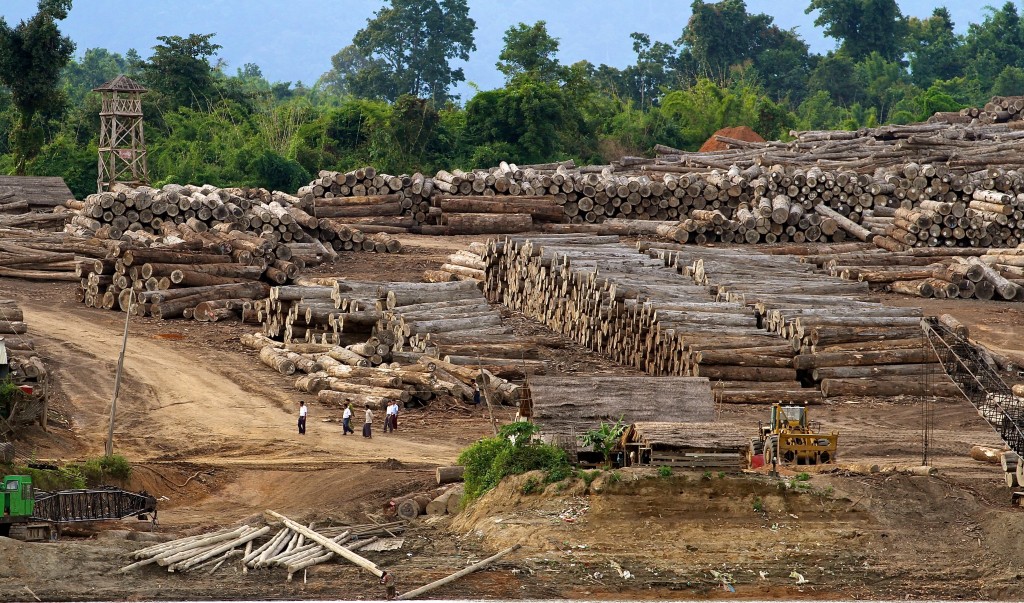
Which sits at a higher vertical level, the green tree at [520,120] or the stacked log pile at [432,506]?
the green tree at [520,120]

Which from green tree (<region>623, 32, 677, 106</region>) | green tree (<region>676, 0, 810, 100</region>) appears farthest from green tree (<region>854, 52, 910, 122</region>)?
green tree (<region>623, 32, 677, 106</region>)

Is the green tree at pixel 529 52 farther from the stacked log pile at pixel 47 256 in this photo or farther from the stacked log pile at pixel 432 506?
the stacked log pile at pixel 432 506

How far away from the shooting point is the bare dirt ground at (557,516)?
19.8 m

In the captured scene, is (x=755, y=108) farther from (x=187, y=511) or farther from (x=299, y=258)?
(x=187, y=511)

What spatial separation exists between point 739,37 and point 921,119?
23.2m

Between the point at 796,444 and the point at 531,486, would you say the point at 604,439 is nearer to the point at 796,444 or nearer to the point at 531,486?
the point at 531,486

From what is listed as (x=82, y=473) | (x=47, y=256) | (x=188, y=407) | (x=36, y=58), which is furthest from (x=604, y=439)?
(x=36, y=58)

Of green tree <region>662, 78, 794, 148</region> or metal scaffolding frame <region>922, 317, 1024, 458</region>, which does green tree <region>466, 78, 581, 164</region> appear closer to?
green tree <region>662, 78, 794, 148</region>

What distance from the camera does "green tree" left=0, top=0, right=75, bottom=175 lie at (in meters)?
57.2

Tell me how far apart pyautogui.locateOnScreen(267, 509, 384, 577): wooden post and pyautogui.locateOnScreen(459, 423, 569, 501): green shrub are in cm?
280

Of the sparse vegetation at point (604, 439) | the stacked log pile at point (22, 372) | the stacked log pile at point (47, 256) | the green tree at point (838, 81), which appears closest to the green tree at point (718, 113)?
the green tree at point (838, 81)

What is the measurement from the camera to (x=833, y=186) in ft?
168

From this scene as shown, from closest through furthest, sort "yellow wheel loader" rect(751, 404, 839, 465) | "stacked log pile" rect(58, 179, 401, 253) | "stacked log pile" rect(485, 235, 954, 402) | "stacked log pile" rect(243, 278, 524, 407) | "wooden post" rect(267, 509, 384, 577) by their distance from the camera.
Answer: "wooden post" rect(267, 509, 384, 577) < "yellow wheel loader" rect(751, 404, 839, 465) < "stacked log pile" rect(243, 278, 524, 407) < "stacked log pile" rect(485, 235, 954, 402) < "stacked log pile" rect(58, 179, 401, 253)

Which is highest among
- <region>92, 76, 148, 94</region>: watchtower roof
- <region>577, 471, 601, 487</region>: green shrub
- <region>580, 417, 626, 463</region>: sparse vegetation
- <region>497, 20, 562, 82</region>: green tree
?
<region>497, 20, 562, 82</region>: green tree
